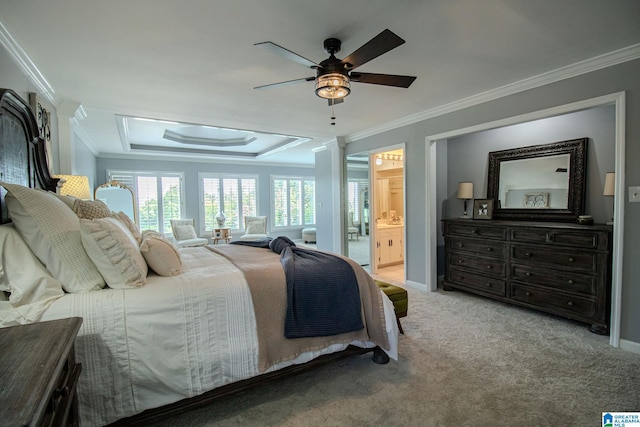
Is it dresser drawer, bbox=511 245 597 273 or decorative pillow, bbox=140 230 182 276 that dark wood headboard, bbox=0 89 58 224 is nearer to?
decorative pillow, bbox=140 230 182 276

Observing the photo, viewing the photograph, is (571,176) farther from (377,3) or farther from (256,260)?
(256,260)

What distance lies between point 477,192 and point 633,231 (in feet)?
6.40

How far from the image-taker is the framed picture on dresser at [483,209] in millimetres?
3965

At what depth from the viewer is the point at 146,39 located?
84.8 inches

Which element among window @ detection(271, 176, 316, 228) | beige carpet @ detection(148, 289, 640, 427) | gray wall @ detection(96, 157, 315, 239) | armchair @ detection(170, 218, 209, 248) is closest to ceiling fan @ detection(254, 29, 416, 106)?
beige carpet @ detection(148, 289, 640, 427)

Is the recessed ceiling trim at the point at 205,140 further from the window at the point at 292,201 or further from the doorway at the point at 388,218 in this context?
the doorway at the point at 388,218

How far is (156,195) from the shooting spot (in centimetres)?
708

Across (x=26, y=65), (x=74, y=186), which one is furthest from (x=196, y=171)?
(x=26, y=65)

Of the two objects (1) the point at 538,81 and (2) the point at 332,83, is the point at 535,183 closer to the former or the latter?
(1) the point at 538,81

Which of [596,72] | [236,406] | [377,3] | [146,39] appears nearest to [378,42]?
[377,3]

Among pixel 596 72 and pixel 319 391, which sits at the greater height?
pixel 596 72

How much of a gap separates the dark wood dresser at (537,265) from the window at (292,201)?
5425 mm

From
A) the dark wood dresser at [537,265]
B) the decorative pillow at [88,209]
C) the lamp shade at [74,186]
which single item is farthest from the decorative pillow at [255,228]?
the decorative pillow at [88,209]

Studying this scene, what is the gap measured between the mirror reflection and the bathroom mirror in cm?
659
